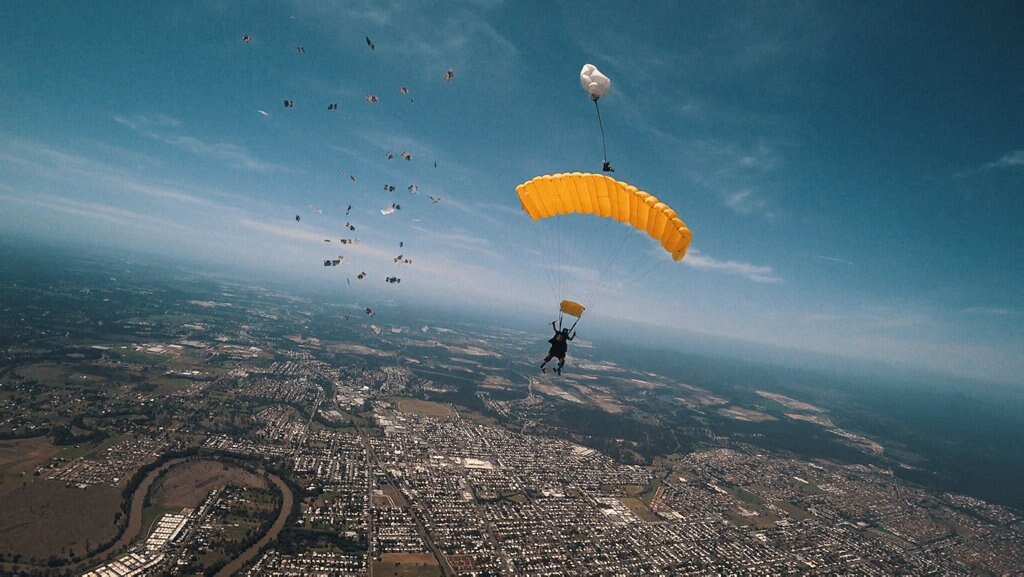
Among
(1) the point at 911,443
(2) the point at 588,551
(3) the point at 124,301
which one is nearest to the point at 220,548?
(2) the point at 588,551

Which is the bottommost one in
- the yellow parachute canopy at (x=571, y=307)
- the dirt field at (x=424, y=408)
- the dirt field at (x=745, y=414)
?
the dirt field at (x=424, y=408)

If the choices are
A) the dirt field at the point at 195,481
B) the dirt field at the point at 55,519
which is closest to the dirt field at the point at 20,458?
the dirt field at the point at 55,519

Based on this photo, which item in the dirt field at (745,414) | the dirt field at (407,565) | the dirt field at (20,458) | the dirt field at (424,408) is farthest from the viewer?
the dirt field at (745,414)

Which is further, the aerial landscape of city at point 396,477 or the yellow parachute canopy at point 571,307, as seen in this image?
the aerial landscape of city at point 396,477

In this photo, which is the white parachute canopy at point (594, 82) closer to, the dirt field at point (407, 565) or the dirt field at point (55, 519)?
the dirt field at point (407, 565)

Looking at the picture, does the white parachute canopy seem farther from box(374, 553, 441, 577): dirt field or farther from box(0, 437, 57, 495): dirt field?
box(0, 437, 57, 495): dirt field

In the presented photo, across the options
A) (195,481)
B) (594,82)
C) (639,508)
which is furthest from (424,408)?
(594,82)

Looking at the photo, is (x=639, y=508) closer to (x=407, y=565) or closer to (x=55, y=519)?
(x=407, y=565)
